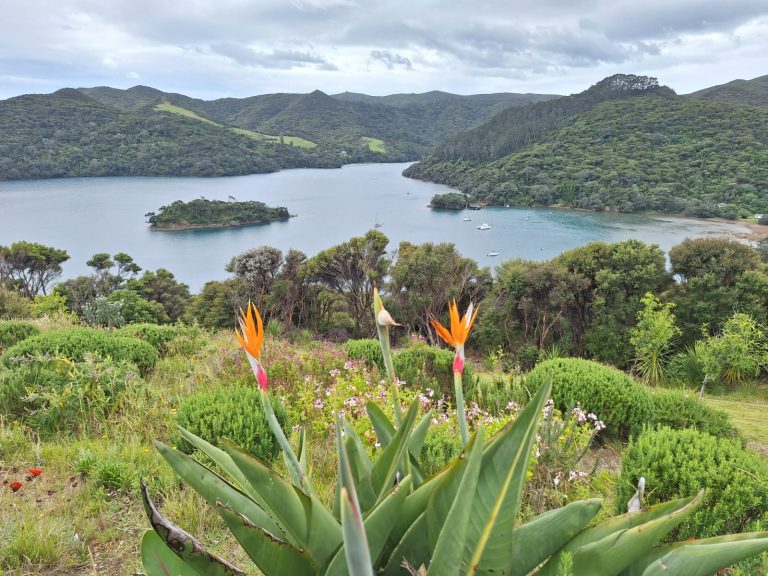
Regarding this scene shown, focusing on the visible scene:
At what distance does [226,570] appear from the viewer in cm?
114

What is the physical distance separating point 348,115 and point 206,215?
10837 centimetres

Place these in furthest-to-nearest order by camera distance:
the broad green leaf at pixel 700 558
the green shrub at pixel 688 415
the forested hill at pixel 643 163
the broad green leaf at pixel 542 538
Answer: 1. the forested hill at pixel 643 163
2. the green shrub at pixel 688 415
3. the broad green leaf at pixel 542 538
4. the broad green leaf at pixel 700 558

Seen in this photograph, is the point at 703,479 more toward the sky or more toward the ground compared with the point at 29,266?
more toward the sky

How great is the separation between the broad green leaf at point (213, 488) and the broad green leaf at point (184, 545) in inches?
5.1

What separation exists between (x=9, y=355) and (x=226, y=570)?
4.58 m

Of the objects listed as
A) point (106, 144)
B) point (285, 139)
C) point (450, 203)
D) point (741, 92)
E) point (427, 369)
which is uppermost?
point (741, 92)

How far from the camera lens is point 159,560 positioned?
119 cm

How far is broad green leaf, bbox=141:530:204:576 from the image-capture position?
3.94 ft

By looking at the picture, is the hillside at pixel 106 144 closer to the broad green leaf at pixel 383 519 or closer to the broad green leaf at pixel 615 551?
the broad green leaf at pixel 383 519

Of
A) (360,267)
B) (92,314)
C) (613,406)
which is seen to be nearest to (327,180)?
(360,267)

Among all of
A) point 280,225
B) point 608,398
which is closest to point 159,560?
point 608,398

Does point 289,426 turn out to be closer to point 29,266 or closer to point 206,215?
point 29,266

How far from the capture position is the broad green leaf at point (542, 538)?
1123 millimetres

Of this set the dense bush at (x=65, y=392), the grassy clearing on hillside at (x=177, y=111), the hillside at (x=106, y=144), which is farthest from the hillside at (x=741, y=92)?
the dense bush at (x=65, y=392)
